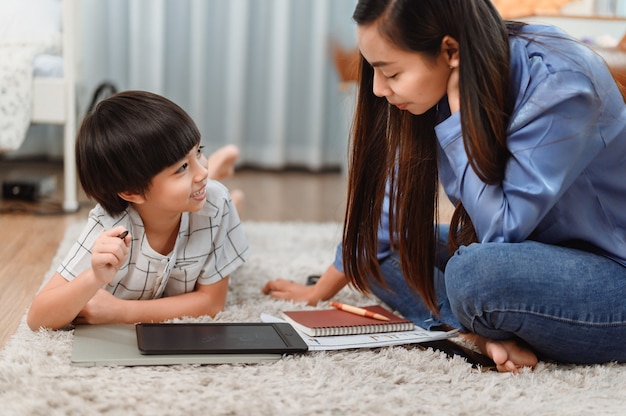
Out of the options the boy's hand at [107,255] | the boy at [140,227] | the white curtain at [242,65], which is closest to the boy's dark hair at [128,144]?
the boy at [140,227]

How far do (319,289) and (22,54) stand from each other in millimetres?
1180

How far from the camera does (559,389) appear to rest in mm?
945

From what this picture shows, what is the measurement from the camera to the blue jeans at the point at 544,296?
3.15ft

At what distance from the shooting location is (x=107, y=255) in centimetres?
100

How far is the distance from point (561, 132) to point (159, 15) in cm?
224

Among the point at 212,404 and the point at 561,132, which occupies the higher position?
the point at 561,132

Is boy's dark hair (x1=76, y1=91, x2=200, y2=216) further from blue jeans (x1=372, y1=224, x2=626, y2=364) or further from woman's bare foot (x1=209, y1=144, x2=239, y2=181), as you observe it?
woman's bare foot (x1=209, y1=144, x2=239, y2=181)

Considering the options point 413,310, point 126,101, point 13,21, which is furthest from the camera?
point 13,21

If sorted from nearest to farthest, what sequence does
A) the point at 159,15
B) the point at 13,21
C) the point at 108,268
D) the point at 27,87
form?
the point at 108,268
the point at 27,87
the point at 13,21
the point at 159,15

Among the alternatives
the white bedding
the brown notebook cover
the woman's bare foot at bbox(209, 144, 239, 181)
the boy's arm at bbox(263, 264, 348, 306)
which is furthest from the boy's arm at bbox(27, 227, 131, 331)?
the white bedding

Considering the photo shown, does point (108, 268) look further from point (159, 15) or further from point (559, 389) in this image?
point (159, 15)

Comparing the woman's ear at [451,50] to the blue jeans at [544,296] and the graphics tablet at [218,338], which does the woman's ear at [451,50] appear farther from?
the graphics tablet at [218,338]

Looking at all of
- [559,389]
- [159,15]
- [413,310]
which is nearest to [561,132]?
[559,389]

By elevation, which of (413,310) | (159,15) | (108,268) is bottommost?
(413,310)
